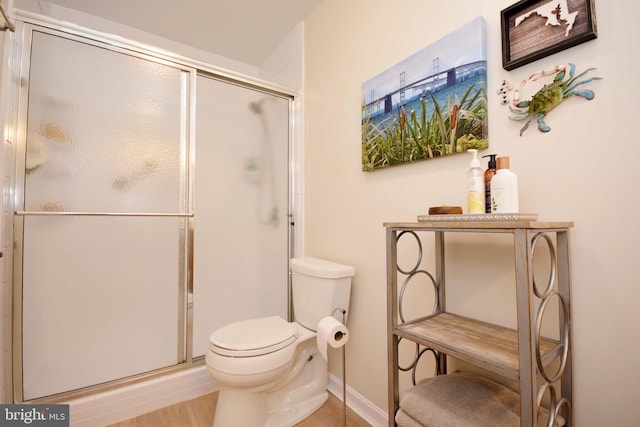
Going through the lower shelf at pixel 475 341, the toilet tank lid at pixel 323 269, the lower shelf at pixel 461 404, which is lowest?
the lower shelf at pixel 461 404

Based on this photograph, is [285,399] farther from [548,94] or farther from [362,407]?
[548,94]

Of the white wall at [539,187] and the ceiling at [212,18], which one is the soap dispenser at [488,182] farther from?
the ceiling at [212,18]

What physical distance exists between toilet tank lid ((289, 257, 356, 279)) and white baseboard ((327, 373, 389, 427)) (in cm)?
64

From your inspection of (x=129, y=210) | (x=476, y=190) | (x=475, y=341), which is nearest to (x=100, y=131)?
(x=129, y=210)

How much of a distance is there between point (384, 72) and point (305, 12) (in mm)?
998

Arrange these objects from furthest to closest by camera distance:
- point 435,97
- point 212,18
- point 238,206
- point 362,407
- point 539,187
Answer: point 212,18
point 238,206
point 362,407
point 435,97
point 539,187

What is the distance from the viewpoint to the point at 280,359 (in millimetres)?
1272

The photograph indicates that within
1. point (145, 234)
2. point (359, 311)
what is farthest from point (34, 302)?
point (359, 311)

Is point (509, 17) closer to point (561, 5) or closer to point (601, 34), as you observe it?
point (561, 5)

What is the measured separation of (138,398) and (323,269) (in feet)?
3.87

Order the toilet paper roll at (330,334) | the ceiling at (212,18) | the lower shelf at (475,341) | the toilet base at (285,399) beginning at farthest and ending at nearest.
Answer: the ceiling at (212,18), the toilet base at (285,399), the toilet paper roll at (330,334), the lower shelf at (475,341)

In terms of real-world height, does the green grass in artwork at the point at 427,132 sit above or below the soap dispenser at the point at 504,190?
above

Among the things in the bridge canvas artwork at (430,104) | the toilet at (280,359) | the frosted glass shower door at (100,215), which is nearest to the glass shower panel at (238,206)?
the frosted glass shower door at (100,215)

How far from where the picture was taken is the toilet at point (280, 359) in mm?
1216
